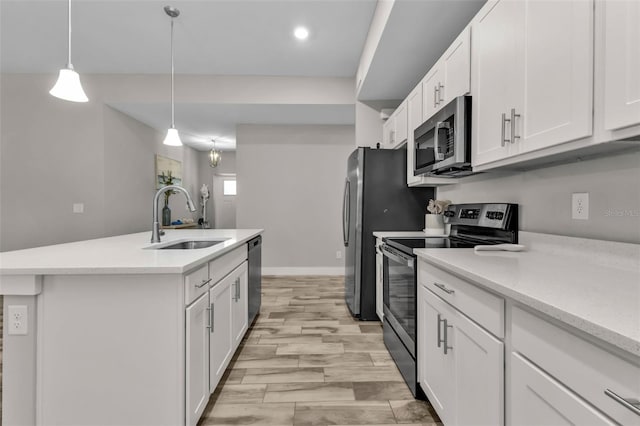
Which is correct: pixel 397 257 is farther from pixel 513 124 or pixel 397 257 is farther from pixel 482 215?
pixel 513 124

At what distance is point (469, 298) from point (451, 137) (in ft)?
3.52

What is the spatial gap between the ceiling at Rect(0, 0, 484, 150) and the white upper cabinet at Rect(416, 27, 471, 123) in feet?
1.02

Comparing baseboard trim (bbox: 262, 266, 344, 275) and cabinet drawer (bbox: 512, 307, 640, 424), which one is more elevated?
cabinet drawer (bbox: 512, 307, 640, 424)

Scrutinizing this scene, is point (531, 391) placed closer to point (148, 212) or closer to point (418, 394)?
point (418, 394)

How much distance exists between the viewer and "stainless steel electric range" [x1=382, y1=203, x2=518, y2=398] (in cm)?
183

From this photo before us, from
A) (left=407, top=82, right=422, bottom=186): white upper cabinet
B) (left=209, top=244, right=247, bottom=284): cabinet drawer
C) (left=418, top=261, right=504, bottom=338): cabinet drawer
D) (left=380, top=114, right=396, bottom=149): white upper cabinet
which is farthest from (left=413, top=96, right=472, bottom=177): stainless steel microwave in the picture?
(left=209, top=244, right=247, bottom=284): cabinet drawer

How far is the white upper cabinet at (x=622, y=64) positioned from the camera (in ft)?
2.91

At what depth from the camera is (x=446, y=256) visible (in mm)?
1503

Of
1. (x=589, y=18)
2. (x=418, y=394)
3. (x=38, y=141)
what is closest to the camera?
(x=589, y=18)

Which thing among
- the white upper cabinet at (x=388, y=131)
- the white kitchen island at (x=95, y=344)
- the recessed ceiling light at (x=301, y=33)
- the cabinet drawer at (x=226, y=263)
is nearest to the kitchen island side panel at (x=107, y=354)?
the white kitchen island at (x=95, y=344)

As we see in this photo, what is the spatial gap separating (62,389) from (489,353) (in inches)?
67.1

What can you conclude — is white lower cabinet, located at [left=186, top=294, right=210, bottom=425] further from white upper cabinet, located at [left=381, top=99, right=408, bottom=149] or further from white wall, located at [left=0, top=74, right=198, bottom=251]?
white wall, located at [left=0, top=74, right=198, bottom=251]

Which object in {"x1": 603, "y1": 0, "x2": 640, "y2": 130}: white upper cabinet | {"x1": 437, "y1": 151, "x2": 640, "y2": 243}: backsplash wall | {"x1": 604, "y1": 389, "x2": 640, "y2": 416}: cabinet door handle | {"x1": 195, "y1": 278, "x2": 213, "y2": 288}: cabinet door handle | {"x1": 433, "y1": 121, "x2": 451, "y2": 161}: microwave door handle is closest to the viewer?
{"x1": 604, "y1": 389, "x2": 640, "y2": 416}: cabinet door handle

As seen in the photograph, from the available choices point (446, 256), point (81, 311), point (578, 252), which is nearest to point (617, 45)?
point (578, 252)
